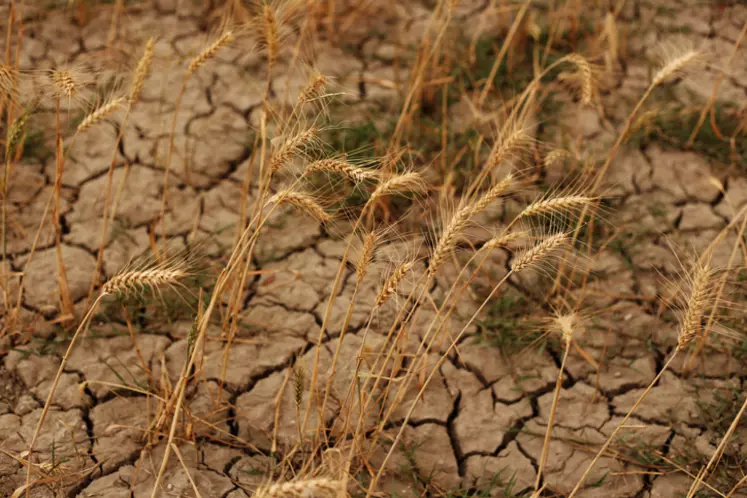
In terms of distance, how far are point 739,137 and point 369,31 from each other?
1.83m

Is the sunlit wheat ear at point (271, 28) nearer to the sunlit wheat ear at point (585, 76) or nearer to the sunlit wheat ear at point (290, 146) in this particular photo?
the sunlit wheat ear at point (290, 146)

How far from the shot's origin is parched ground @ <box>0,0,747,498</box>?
2.44 meters

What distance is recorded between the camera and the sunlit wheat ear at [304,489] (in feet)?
4.91

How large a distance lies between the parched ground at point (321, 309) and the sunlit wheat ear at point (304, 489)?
0.58 m

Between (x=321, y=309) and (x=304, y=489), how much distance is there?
139cm

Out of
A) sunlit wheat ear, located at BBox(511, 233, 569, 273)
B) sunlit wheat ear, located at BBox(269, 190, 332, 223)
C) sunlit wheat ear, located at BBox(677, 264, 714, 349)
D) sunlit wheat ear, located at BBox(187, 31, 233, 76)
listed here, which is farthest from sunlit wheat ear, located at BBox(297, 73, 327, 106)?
sunlit wheat ear, located at BBox(677, 264, 714, 349)

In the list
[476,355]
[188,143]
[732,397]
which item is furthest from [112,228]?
[732,397]

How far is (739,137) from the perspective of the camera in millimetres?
3539

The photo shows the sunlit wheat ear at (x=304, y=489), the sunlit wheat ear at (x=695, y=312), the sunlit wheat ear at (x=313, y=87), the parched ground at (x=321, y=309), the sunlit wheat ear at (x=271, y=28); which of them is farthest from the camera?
the parched ground at (x=321, y=309)

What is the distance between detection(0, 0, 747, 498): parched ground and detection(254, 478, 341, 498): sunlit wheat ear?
58 cm

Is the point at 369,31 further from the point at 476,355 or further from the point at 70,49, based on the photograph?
the point at 476,355

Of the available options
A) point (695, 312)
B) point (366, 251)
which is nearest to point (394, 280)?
point (366, 251)

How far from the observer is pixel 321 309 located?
2906 millimetres

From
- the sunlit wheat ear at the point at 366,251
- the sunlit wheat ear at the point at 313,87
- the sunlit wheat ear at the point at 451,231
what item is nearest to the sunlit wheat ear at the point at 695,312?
the sunlit wheat ear at the point at 451,231
